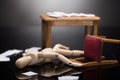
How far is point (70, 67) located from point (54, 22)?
760 mm

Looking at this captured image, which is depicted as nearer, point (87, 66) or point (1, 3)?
point (87, 66)

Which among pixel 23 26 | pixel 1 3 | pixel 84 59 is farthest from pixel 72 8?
pixel 84 59

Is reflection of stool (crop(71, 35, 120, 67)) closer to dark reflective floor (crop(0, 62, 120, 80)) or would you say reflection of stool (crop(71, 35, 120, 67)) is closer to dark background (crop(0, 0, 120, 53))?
dark reflective floor (crop(0, 62, 120, 80))

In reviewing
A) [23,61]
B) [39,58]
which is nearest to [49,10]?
[39,58]

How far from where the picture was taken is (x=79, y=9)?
5379 mm

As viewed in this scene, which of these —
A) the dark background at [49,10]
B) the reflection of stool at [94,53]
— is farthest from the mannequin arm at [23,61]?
the dark background at [49,10]

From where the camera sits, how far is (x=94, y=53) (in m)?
2.82

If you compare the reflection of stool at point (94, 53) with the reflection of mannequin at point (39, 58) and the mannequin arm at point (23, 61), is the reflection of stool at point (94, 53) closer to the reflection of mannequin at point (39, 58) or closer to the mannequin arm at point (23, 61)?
the reflection of mannequin at point (39, 58)

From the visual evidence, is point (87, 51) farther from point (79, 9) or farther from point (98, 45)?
point (79, 9)

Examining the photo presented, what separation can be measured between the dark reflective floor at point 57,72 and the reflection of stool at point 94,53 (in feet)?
0.20

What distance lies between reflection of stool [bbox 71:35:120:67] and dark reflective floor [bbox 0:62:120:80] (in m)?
0.06

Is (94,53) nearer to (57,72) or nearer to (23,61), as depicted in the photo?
(57,72)

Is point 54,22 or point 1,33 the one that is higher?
point 54,22

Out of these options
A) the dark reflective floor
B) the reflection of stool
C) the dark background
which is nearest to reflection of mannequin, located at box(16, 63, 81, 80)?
the dark reflective floor
